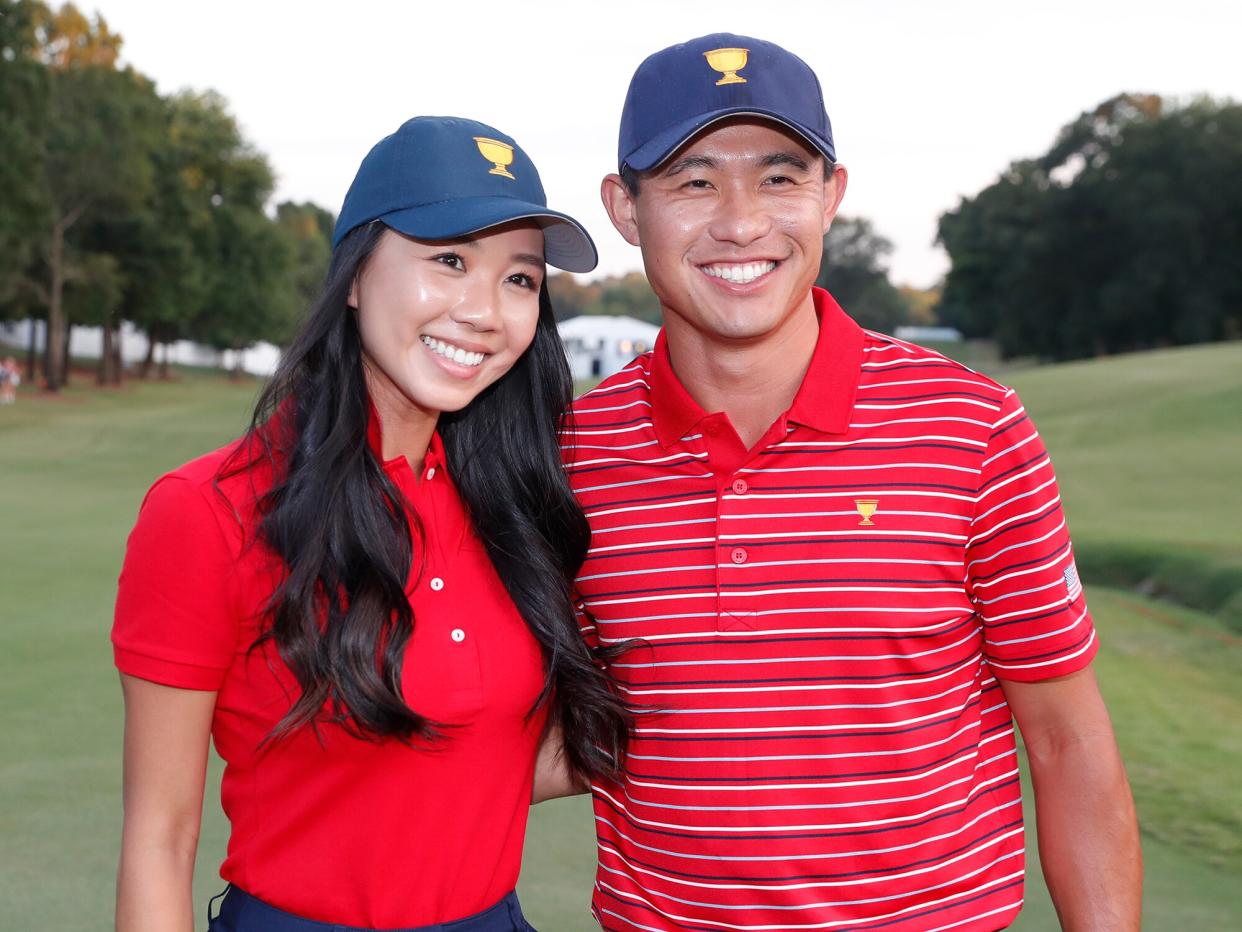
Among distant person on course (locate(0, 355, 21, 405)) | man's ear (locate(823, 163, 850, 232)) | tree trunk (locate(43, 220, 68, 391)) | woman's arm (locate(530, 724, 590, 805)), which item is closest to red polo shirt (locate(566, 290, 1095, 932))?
woman's arm (locate(530, 724, 590, 805))

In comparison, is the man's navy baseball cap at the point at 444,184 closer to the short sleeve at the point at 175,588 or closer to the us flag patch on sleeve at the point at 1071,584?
the short sleeve at the point at 175,588

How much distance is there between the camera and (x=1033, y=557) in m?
2.57

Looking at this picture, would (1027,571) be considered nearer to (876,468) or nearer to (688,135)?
(876,468)

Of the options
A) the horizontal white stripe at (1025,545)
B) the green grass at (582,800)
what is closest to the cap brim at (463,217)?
the horizontal white stripe at (1025,545)

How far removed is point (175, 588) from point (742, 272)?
48.5 inches

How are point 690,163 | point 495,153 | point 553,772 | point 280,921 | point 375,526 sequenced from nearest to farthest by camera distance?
1. point 280,921
2. point 375,526
3. point 495,153
4. point 690,163
5. point 553,772

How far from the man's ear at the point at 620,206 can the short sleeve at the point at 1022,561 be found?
887mm

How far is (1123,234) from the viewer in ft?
195

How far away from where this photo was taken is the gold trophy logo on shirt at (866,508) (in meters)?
2.61

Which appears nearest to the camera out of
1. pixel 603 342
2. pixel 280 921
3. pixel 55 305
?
pixel 280 921

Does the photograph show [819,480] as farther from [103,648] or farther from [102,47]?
[102,47]

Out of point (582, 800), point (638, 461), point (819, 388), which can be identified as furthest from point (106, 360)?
point (819, 388)

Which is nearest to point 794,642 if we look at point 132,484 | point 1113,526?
point 1113,526

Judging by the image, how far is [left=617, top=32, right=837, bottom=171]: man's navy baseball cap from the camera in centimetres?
275
